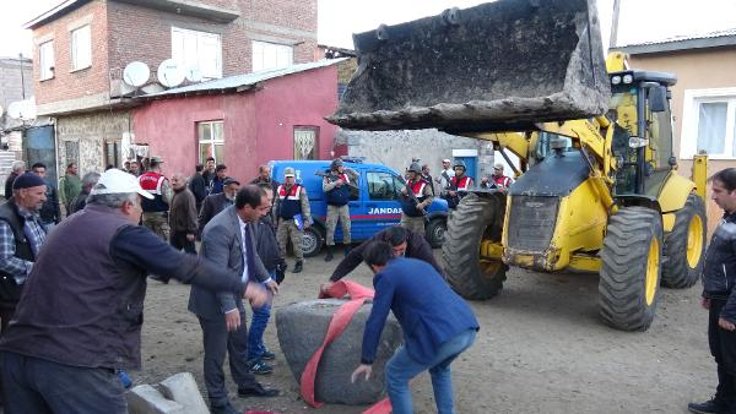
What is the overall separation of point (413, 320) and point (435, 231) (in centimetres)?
787

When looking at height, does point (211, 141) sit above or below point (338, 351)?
above

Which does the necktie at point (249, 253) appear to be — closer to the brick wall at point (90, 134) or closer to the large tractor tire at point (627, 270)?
the large tractor tire at point (627, 270)

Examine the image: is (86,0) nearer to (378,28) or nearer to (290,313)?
(378,28)

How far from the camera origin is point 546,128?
5477 mm

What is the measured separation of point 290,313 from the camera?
14.5ft

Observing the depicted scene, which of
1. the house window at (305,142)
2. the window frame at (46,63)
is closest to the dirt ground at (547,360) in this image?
the house window at (305,142)

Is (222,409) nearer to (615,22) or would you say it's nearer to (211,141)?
(211,141)

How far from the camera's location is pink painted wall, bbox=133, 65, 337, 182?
46.6ft

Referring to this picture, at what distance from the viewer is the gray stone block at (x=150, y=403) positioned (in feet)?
11.0

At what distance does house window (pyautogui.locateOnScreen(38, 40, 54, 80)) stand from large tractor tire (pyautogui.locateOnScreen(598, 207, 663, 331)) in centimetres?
2096

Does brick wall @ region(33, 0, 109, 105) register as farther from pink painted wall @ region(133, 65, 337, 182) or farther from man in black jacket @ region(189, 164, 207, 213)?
man in black jacket @ region(189, 164, 207, 213)

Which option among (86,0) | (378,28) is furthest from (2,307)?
(86,0)

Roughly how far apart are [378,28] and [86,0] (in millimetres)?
15942

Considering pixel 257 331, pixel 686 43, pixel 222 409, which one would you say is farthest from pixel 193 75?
pixel 222 409
